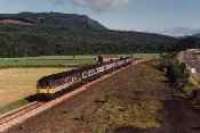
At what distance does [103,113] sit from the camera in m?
38.7

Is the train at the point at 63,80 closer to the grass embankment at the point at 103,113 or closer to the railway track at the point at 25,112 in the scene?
the railway track at the point at 25,112

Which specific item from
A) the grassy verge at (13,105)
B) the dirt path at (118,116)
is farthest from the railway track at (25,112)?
the grassy verge at (13,105)

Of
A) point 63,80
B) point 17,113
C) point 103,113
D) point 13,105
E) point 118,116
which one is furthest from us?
point 63,80

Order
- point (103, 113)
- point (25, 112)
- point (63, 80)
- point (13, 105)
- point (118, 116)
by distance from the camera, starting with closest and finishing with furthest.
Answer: point (118, 116), point (25, 112), point (103, 113), point (13, 105), point (63, 80)

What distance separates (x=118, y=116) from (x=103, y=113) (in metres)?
1.86

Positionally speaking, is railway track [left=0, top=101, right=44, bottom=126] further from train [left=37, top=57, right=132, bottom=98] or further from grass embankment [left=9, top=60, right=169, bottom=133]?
train [left=37, top=57, right=132, bottom=98]

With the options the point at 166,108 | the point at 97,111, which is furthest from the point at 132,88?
the point at 97,111

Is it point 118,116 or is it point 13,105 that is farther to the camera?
point 13,105

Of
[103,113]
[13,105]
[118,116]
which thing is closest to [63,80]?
[13,105]

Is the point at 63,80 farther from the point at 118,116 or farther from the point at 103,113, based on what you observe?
the point at 118,116

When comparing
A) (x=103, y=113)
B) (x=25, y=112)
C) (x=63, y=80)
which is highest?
(x=63, y=80)

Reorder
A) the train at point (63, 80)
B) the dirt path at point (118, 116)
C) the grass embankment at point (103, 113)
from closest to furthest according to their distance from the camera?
the dirt path at point (118, 116) < the grass embankment at point (103, 113) < the train at point (63, 80)

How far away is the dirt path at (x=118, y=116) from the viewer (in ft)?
102

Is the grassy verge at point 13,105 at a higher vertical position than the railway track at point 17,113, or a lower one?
lower
